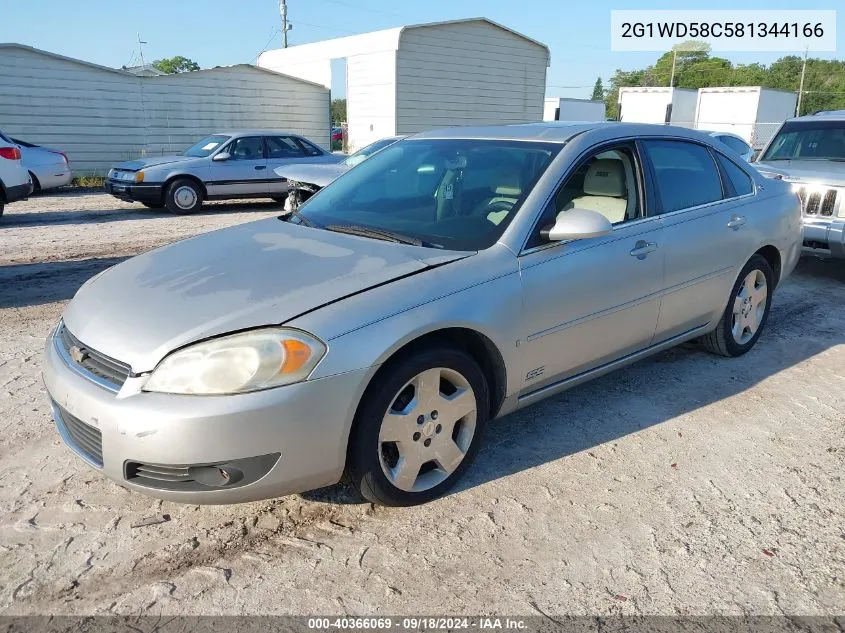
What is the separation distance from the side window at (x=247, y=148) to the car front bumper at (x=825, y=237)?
9.32 meters

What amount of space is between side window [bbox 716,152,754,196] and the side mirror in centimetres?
186

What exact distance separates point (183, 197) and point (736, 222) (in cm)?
1020

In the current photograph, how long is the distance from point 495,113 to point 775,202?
61.7ft

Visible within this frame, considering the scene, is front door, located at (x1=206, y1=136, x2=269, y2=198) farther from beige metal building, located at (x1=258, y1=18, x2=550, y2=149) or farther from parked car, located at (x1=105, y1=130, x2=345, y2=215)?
beige metal building, located at (x1=258, y1=18, x2=550, y2=149)

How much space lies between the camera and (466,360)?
2961 mm

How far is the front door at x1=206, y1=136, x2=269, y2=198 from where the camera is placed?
1253 cm

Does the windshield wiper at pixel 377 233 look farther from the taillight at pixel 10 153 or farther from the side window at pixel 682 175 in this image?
the taillight at pixel 10 153

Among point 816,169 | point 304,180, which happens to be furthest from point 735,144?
point 304,180

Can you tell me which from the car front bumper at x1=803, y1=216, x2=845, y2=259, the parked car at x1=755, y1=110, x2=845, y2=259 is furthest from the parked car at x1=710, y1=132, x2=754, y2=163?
the car front bumper at x1=803, y1=216, x2=845, y2=259

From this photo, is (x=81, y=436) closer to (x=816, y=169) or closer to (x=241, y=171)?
(x=816, y=169)

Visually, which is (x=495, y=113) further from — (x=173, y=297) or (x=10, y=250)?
(x=173, y=297)

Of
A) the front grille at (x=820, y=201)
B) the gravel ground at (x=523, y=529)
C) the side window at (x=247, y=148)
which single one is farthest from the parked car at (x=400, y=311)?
the side window at (x=247, y=148)

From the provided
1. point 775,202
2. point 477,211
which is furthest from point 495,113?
point 477,211

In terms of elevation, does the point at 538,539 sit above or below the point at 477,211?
below
